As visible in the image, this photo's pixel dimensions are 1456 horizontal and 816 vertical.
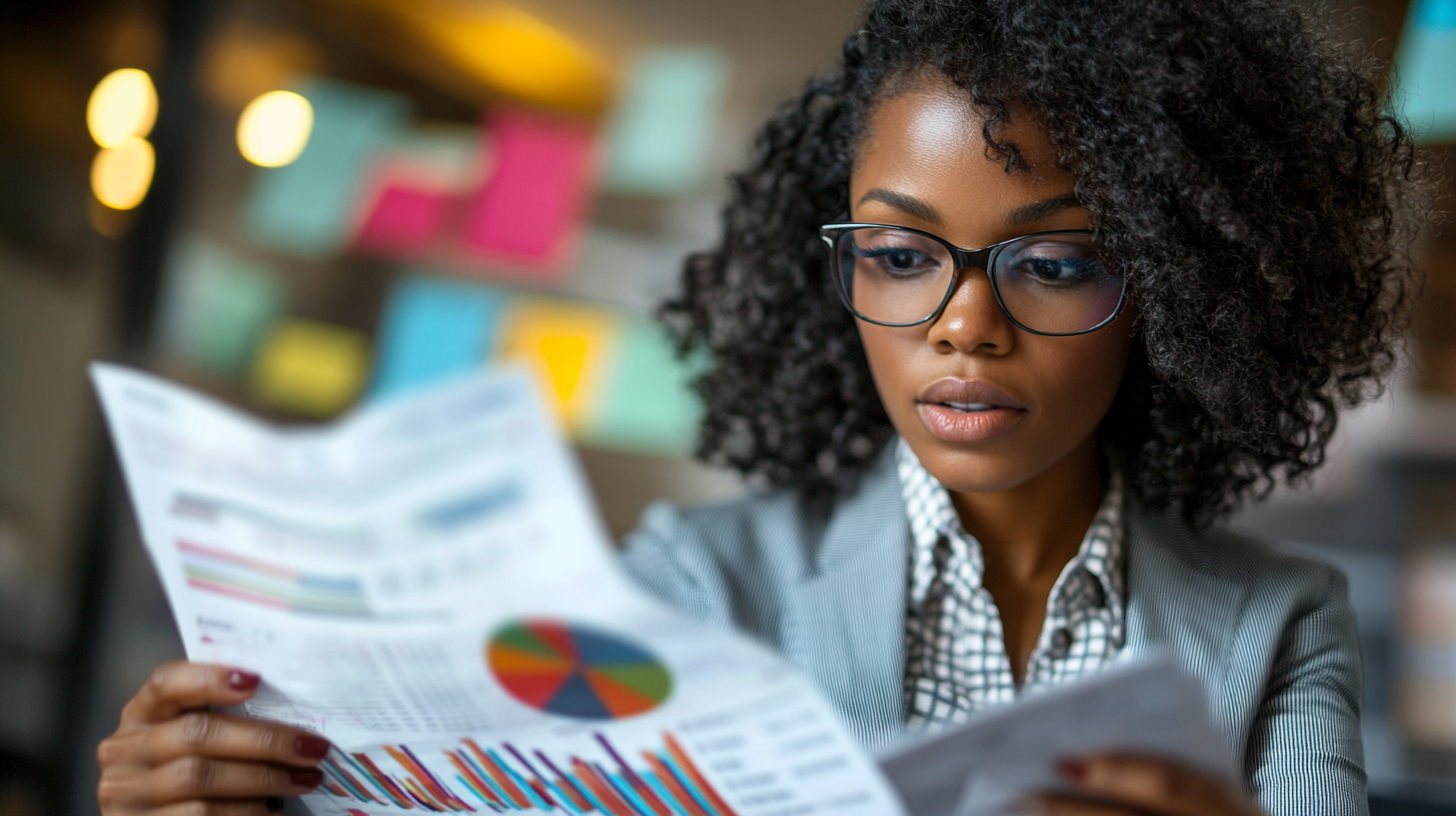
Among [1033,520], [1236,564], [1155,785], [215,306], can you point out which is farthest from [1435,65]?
[215,306]

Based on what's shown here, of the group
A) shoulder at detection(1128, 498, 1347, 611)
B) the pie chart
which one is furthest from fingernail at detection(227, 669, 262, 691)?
shoulder at detection(1128, 498, 1347, 611)

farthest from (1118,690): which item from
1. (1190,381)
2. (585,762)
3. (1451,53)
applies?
(1451,53)

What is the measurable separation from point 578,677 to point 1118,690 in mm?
395

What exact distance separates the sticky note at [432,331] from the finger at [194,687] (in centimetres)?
192

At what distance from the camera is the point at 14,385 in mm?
2232

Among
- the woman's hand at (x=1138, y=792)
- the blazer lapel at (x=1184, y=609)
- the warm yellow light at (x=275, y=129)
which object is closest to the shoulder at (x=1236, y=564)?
the blazer lapel at (x=1184, y=609)

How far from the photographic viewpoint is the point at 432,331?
2621 mm

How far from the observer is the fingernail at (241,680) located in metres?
0.71

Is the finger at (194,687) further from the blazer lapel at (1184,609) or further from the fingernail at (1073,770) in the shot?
the blazer lapel at (1184,609)

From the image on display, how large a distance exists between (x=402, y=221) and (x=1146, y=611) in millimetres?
2111

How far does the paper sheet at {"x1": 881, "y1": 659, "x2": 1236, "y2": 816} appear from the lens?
501 millimetres

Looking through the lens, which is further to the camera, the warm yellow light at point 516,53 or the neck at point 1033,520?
the warm yellow light at point 516,53

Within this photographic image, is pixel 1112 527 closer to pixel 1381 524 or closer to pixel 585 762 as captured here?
pixel 585 762

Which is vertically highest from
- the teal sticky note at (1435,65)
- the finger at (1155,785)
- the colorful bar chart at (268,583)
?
the teal sticky note at (1435,65)
